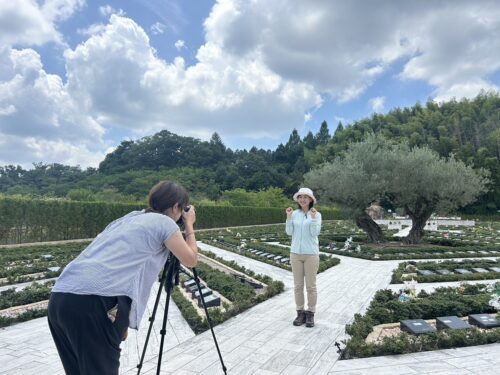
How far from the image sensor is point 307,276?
17.4ft

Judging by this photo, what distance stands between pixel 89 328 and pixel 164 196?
866 mm

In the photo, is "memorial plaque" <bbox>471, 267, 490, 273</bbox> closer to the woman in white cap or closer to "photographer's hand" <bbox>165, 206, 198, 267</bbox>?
the woman in white cap

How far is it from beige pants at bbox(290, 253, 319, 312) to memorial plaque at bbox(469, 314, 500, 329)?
223 cm

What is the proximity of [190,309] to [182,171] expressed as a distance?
52380mm

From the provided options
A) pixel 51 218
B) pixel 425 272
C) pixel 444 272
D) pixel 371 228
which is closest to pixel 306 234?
pixel 425 272

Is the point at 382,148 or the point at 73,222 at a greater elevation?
the point at 382,148

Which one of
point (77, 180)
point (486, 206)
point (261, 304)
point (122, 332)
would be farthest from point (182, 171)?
point (122, 332)

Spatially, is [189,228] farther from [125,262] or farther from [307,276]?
[307,276]

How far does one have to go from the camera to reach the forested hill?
48188mm

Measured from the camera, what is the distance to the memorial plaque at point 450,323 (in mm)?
4836

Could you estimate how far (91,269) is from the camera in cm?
190

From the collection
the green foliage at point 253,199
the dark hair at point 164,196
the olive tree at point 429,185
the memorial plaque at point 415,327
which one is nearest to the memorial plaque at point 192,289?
the memorial plaque at point 415,327

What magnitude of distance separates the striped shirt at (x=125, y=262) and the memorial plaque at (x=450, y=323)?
4.41 metres

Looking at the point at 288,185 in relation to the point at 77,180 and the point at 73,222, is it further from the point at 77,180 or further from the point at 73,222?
the point at 73,222
